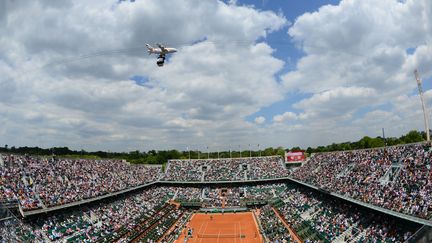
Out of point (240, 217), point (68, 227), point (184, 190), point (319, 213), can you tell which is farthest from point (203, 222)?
point (68, 227)

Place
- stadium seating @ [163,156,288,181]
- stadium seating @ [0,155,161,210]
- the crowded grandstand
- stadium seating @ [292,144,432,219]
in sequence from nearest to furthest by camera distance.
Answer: stadium seating @ [292,144,432,219], the crowded grandstand, stadium seating @ [0,155,161,210], stadium seating @ [163,156,288,181]

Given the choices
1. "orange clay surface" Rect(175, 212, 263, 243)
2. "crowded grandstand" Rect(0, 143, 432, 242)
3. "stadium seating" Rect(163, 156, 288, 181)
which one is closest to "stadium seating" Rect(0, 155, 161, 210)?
"crowded grandstand" Rect(0, 143, 432, 242)

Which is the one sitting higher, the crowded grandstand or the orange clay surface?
the crowded grandstand

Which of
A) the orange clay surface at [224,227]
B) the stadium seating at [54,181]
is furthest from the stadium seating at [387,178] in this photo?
the stadium seating at [54,181]

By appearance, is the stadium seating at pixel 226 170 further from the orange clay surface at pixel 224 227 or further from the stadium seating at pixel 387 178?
the stadium seating at pixel 387 178

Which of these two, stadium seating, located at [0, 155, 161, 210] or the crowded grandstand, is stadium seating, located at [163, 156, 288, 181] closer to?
the crowded grandstand

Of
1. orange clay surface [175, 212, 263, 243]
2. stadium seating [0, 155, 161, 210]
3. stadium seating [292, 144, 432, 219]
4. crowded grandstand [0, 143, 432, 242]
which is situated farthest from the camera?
orange clay surface [175, 212, 263, 243]
